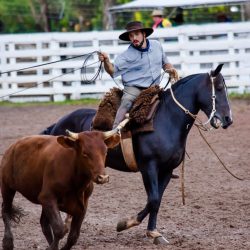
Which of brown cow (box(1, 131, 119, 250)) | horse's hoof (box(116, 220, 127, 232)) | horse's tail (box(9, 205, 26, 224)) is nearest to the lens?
brown cow (box(1, 131, 119, 250))

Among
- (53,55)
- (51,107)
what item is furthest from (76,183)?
(53,55)

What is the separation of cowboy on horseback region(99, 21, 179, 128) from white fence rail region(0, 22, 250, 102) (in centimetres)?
1104

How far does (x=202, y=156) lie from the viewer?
13.0m

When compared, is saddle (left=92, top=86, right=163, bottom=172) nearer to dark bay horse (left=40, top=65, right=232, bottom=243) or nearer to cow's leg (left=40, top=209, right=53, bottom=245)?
dark bay horse (left=40, top=65, right=232, bottom=243)

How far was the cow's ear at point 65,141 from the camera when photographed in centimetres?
706

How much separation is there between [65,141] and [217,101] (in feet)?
6.26

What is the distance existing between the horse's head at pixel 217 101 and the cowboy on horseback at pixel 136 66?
61 cm

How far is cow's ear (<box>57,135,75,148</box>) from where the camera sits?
7059 mm

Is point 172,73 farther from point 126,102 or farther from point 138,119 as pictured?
point 138,119

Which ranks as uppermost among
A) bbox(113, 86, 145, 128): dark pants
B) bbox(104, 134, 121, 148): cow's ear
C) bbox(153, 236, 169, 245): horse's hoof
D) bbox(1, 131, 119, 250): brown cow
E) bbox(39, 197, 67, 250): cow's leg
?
bbox(113, 86, 145, 128): dark pants

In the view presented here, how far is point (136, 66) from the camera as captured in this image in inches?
341

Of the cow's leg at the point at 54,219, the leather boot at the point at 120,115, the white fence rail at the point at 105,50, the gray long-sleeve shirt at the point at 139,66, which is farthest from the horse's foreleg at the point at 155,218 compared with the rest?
the white fence rail at the point at 105,50

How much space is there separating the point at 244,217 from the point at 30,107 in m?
11.2

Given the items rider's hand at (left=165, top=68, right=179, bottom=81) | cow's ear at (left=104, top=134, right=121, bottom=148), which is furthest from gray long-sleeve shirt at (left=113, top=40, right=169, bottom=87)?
cow's ear at (left=104, top=134, right=121, bottom=148)
